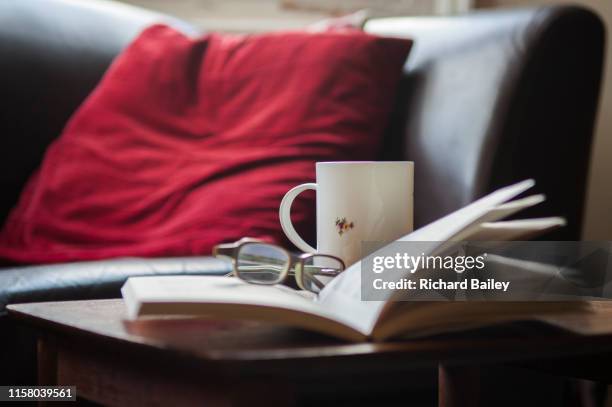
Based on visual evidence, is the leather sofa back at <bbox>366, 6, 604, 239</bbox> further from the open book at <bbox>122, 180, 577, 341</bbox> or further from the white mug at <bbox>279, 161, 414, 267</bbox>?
the open book at <bbox>122, 180, 577, 341</bbox>

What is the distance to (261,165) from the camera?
4.54 feet

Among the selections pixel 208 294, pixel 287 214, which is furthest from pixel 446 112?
pixel 208 294

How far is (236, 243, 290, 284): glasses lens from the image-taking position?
61 centimetres

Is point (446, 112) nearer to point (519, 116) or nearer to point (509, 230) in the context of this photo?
point (519, 116)

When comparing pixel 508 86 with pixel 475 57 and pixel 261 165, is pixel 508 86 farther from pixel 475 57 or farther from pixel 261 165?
pixel 261 165

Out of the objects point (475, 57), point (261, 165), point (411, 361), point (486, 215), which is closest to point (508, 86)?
point (475, 57)

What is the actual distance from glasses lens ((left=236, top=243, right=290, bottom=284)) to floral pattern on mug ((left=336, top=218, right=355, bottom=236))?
0.11m

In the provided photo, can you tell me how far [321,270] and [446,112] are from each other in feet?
2.36

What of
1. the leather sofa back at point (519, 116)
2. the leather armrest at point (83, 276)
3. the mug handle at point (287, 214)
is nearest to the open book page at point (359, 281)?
the mug handle at point (287, 214)

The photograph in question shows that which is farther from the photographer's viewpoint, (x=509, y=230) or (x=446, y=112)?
(x=446, y=112)

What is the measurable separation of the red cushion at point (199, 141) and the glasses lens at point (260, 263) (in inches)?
25.6

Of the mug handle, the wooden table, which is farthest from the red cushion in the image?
the wooden table

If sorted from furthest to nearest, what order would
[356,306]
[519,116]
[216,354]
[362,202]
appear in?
[519,116]
[362,202]
[356,306]
[216,354]

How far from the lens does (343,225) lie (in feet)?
2.34
